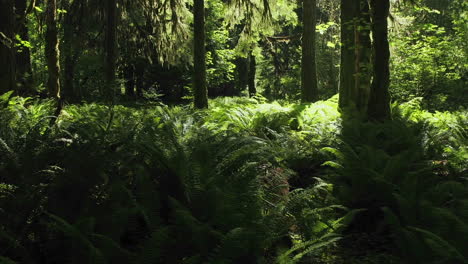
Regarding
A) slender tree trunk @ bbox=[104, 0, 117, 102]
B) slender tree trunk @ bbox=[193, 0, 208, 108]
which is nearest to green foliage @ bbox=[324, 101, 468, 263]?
slender tree trunk @ bbox=[193, 0, 208, 108]

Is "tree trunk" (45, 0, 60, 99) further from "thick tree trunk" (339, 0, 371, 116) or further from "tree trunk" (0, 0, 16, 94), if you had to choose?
"thick tree trunk" (339, 0, 371, 116)

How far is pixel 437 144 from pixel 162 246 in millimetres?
4606

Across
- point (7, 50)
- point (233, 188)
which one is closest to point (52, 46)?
point (7, 50)

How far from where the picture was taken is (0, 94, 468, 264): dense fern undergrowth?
2830 millimetres

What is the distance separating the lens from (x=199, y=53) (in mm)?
10555

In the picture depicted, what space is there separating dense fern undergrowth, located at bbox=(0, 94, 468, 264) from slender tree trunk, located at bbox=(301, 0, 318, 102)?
7512mm

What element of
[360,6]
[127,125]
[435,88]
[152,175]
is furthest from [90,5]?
[435,88]

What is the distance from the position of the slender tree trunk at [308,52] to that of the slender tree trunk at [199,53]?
145 inches

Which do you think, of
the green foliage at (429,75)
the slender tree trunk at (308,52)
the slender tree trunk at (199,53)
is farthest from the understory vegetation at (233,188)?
the green foliage at (429,75)

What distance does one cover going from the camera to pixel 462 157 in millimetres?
4824

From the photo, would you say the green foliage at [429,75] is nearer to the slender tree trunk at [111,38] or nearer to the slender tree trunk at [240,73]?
the slender tree trunk at [111,38]

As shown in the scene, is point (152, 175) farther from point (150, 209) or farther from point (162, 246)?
point (162, 246)

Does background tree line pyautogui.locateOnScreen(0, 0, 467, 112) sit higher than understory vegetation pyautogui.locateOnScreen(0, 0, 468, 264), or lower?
higher

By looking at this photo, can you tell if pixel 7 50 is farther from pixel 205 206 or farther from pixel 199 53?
pixel 205 206
